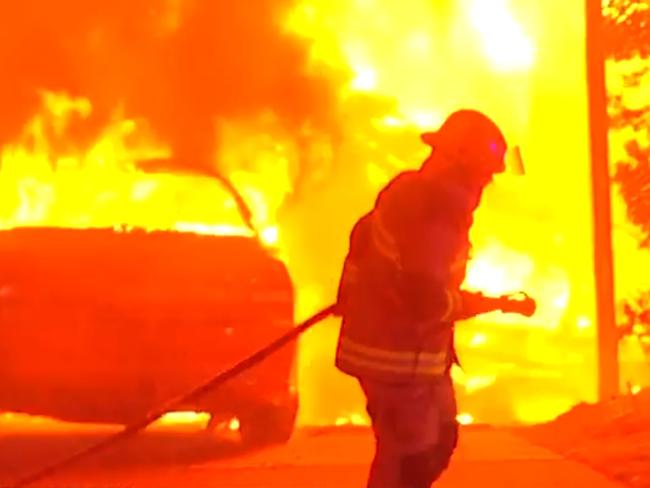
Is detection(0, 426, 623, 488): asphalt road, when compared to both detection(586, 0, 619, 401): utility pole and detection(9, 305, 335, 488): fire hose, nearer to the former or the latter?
detection(9, 305, 335, 488): fire hose

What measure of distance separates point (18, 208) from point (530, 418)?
5.19m

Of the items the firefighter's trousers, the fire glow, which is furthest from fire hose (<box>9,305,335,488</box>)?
the fire glow

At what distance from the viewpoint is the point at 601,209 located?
1127 centimetres

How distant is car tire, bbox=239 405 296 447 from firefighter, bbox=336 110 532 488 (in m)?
3.99

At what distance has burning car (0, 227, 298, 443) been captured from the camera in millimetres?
8703

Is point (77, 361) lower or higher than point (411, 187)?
higher

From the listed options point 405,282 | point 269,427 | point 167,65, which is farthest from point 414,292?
point 167,65

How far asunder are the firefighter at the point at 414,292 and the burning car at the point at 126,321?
3.55 m

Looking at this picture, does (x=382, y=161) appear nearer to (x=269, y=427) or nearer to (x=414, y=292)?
(x=269, y=427)

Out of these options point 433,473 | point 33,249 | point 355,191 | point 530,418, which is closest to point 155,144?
point 355,191

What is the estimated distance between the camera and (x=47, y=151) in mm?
13844

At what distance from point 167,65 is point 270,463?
6906mm

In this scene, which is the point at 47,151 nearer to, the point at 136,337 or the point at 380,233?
the point at 136,337

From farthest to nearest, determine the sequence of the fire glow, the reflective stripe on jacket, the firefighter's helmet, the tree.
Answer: the fire glow
the tree
the firefighter's helmet
the reflective stripe on jacket
